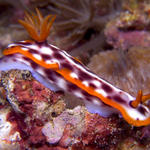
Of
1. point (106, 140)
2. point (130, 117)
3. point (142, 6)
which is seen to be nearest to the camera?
point (130, 117)

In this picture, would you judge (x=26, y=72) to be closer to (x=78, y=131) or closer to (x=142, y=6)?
(x=78, y=131)

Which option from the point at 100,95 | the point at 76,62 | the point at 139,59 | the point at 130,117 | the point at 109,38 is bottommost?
the point at 109,38

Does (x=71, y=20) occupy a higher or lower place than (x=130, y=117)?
lower

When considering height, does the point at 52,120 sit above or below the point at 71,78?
below

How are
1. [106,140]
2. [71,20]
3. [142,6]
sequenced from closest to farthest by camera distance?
[106,140] < [142,6] < [71,20]

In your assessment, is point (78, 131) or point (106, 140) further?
point (106, 140)

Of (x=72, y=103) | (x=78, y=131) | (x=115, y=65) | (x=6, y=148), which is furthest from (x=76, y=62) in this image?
(x=115, y=65)
